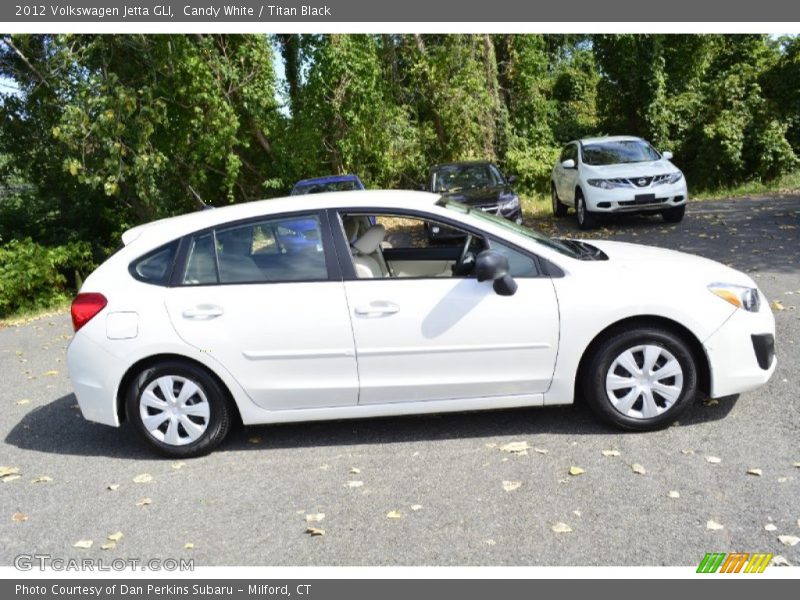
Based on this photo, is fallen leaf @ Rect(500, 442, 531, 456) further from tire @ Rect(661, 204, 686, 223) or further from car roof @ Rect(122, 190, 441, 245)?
tire @ Rect(661, 204, 686, 223)

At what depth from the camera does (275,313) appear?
16.8 ft

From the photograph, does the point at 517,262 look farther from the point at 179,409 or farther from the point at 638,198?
the point at 638,198

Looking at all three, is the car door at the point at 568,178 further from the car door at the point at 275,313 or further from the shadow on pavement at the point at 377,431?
the car door at the point at 275,313

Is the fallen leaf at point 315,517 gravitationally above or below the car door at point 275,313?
below

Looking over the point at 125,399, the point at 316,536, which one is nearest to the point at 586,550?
the point at 316,536

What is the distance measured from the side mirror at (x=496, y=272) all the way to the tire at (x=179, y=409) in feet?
6.26

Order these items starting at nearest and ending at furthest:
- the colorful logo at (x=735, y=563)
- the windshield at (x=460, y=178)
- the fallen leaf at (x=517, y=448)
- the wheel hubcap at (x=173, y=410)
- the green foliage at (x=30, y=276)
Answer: the colorful logo at (x=735, y=563), the fallen leaf at (x=517, y=448), the wheel hubcap at (x=173, y=410), the green foliage at (x=30, y=276), the windshield at (x=460, y=178)

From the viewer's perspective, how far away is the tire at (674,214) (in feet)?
49.0

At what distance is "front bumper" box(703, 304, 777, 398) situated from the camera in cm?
502

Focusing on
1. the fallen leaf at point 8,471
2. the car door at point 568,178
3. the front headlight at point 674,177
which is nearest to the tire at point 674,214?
the front headlight at point 674,177

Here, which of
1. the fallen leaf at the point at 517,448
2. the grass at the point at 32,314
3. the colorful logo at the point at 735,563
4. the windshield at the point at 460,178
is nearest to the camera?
the colorful logo at the point at 735,563

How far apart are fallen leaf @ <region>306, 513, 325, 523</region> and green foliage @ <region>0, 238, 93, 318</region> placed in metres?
12.2

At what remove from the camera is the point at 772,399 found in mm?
5523

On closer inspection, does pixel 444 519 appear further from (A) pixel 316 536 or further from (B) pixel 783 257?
(B) pixel 783 257
